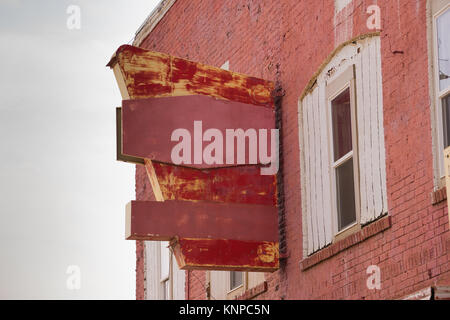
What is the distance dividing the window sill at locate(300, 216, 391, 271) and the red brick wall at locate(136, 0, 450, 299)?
0.06 m

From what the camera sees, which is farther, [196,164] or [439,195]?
[196,164]

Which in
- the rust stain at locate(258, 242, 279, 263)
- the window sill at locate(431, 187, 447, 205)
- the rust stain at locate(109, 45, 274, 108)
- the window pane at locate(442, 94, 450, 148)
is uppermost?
the rust stain at locate(109, 45, 274, 108)

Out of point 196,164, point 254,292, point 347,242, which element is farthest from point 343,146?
point 254,292

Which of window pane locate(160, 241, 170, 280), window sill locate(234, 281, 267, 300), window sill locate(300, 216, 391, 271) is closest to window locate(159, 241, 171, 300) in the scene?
window pane locate(160, 241, 170, 280)

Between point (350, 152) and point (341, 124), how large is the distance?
508 millimetres

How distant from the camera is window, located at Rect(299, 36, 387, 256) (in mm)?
11477

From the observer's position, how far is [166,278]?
17891mm

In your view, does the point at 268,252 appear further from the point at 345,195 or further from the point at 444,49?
the point at 444,49

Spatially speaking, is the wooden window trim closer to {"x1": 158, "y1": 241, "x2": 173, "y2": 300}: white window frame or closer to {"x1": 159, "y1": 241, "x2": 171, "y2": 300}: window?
{"x1": 158, "y1": 241, "x2": 173, "y2": 300}: white window frame

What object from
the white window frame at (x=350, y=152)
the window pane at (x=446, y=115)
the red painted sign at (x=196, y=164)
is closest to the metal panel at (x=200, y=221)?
the red painted sign at (x=196, y=164)

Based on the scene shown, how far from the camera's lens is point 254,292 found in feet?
45.4

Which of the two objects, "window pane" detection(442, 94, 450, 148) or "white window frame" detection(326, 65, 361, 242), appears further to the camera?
"white window frame" detection(326, 65, 361, 242)

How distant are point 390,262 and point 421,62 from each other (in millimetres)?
1986
